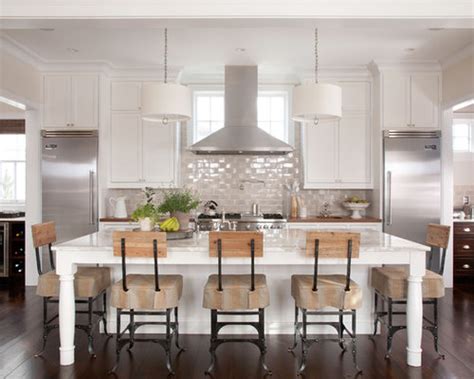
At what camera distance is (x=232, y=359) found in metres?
3.14

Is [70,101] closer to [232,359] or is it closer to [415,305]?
[232,359]

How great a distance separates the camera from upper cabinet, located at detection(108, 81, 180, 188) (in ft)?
18.5

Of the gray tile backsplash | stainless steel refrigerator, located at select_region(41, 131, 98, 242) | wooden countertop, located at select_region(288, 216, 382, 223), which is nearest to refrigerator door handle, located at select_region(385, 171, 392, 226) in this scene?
wooden countertop, located at select_region(288, 216, 382, 223)

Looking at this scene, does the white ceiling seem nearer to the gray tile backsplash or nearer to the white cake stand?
the gray tile backsplash

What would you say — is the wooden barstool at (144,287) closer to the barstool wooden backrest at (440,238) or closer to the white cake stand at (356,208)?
the barstool wooden backrest at (440,238)

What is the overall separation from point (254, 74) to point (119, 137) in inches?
78.7

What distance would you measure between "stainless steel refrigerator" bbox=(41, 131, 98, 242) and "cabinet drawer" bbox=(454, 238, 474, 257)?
4.81 meters

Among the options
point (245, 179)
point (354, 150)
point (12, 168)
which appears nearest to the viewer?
point (354, 150)

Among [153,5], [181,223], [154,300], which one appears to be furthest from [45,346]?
[153,5]

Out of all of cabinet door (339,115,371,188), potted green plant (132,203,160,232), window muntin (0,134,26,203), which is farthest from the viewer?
window muntin (0,134,26,203)

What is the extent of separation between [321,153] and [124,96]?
2776 millimetres

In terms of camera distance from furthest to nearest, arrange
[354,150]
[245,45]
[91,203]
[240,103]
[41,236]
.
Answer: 1. [354,150]
2. [240,103]
3. [91,203]
4. [245,45]
5. [41,236]

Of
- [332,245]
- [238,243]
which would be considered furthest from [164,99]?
[332,245]

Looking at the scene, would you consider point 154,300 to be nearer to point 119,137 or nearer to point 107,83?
point 119,137
